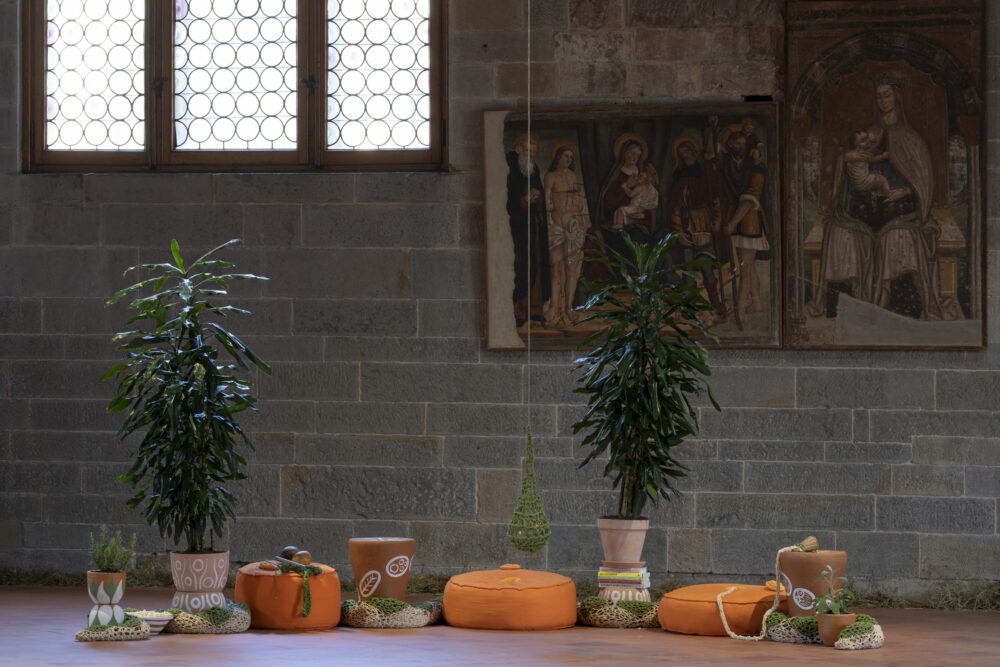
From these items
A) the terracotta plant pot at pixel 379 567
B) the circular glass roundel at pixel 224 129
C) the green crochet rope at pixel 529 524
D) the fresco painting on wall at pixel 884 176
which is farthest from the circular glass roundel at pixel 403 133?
the terracotta plant pot at pixel 379 567

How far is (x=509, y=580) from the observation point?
18.9 feet

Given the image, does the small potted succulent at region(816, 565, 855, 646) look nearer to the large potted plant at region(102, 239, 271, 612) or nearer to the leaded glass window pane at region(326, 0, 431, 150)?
the large potted plant at region(102, 239, 271, 612)

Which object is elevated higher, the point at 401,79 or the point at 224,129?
the point at 401,79

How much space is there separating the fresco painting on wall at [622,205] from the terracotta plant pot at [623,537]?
1344mm

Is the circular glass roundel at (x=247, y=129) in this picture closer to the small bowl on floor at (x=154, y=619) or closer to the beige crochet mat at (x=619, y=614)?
the small bowl on floor at (x=154, y=619)

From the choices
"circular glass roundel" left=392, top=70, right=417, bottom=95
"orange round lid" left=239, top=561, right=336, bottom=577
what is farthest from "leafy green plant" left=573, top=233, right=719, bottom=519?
"circular glass roundel" left=392, top=70, right=417, bottom=95

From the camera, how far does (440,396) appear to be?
23.3 ft

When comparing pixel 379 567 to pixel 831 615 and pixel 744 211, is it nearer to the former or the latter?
pixel 831 615

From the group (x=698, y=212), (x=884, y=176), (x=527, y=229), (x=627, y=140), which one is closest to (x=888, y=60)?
(x=884, y=176)

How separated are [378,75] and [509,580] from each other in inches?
122

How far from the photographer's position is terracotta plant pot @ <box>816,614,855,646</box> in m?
5.17

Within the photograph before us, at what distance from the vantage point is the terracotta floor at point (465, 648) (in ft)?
15.8

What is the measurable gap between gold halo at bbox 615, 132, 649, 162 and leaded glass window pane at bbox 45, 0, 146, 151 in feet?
9.11

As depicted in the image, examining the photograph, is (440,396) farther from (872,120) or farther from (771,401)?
(872,120)
